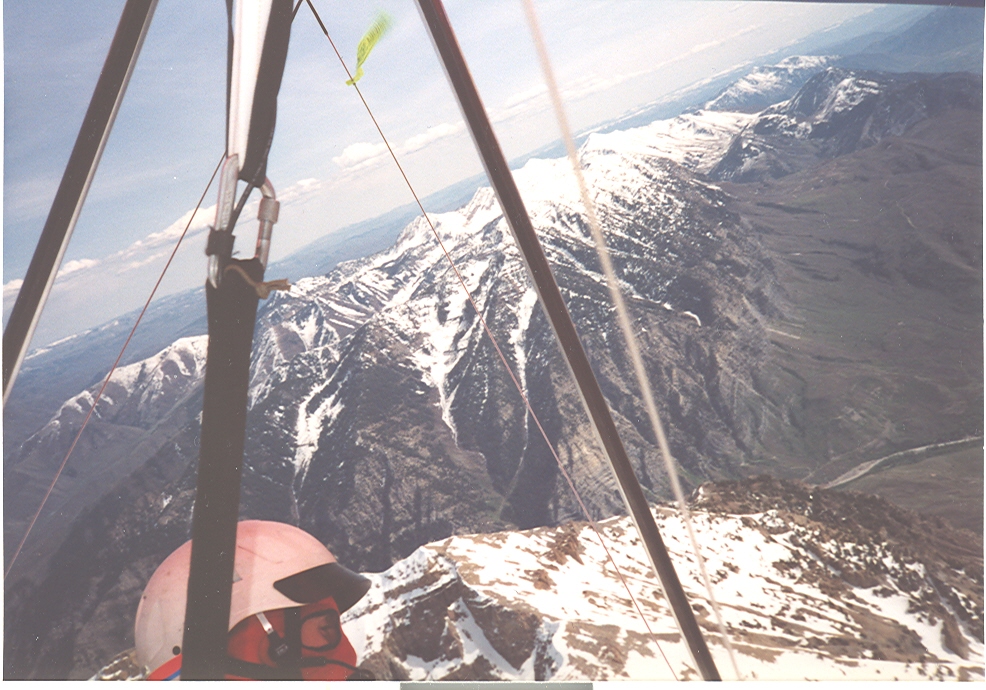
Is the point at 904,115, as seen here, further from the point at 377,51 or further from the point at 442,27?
the point at 442,27

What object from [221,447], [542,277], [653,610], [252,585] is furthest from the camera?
[653,610]

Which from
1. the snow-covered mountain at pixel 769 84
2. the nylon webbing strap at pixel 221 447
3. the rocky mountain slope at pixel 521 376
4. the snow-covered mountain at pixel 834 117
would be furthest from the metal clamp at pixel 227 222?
the snow-covered mountain at pixel 834 117

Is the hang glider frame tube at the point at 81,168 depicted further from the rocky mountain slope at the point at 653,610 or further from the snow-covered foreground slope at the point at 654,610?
the snow-covered foreground slope at the point at 654,610

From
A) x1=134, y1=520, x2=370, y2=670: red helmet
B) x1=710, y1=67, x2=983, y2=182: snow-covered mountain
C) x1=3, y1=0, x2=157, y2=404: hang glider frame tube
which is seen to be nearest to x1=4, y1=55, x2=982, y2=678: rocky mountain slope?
x1=710, y1=67, x2=983, y2=182: snow-covered mountain

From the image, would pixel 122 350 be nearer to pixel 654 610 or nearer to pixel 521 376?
pixel 521 376

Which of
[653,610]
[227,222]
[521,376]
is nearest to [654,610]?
[653,610]

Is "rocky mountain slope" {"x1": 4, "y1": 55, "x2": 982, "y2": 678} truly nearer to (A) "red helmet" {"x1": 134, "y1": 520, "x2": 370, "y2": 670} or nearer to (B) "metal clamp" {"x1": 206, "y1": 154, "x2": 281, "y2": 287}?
(A) "red helmet" {"x1": 134, "y1": 520, "x2": 370, "y2": 670}

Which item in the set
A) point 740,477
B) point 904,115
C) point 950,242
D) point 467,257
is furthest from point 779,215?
point 467,257
